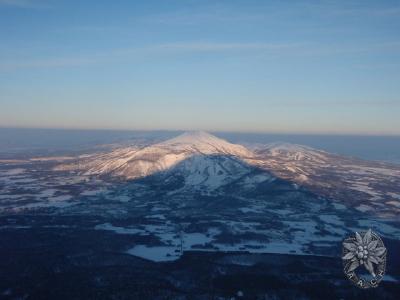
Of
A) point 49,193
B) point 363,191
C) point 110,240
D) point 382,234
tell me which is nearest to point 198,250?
point 110,240

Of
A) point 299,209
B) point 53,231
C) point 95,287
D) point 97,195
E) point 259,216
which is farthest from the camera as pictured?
point 97,195

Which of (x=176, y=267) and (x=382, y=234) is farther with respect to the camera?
(x=382, y=234)

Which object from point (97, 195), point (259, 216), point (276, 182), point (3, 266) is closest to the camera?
point (3, 266)

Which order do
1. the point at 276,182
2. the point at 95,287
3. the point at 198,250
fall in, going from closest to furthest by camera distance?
the point at 95,287 → the point at 198,250 → the point at 276,182

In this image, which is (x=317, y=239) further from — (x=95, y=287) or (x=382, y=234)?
(x=95, y=287)

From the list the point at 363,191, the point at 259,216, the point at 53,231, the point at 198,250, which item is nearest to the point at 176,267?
the point at 198,250

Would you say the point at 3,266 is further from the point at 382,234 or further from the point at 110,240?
the point at 382,234

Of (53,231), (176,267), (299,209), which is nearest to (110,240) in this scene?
(53,231)

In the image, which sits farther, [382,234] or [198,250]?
[382,234]

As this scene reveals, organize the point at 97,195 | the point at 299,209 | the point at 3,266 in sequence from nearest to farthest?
the point at 3,266
the point at 299,209
the point at 97,195
